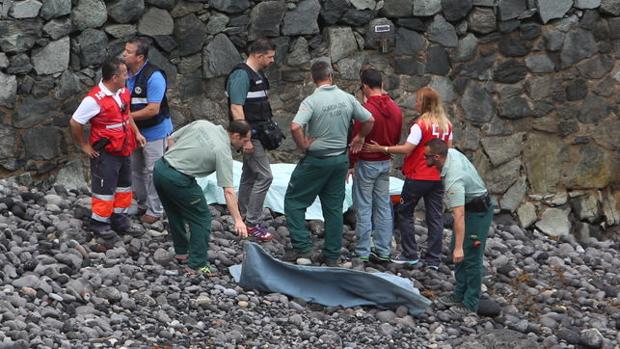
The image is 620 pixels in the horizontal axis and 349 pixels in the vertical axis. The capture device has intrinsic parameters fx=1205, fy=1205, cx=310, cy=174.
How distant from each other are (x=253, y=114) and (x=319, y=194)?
0.83m

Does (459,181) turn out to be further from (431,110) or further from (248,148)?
(248,148)

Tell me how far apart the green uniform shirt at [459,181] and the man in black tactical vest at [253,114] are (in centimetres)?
147

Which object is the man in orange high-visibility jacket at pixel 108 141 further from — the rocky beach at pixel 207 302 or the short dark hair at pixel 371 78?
the short dark hair at pixel 371 78

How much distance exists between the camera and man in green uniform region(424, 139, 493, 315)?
8.42 meters

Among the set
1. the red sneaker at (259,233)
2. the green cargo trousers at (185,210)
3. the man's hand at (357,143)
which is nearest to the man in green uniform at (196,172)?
the green cargo trousers at (185,210)

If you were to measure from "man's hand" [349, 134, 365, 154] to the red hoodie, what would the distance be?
0.06 meters

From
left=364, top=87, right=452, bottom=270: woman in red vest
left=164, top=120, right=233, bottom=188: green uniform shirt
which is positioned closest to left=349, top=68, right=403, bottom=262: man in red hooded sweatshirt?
left=364, top=87, right=452, bottom=270: woman in red vest

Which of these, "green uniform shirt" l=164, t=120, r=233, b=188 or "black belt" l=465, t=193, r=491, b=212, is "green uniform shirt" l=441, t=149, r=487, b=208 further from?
"green uniform shirt" l=164, t=120, r=233, b=188

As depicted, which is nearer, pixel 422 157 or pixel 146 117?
pixel 422 157

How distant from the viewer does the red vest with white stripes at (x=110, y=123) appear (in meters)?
9.04

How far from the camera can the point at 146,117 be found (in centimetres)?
961

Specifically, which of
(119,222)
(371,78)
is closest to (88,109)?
(119,222)

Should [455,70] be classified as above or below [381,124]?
below

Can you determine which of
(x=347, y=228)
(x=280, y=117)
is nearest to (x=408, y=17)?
(x=280, y=117)
